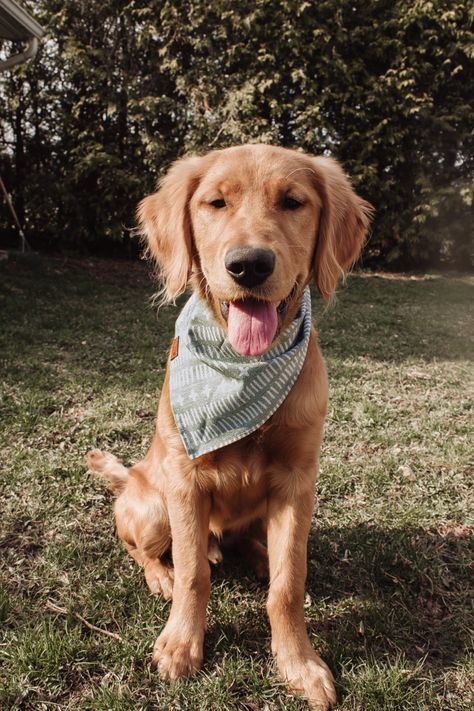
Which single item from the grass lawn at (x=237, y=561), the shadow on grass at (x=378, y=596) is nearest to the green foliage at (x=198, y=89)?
the grass lawn at (x=237, y=561)

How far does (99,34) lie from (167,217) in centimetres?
963

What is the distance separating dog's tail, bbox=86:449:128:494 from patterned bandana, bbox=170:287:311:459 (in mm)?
919

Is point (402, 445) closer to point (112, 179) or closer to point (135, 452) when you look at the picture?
point (135, 452)

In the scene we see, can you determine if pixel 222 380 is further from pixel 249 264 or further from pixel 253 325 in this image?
pixel 249 264

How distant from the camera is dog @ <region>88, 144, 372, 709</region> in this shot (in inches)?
75.5

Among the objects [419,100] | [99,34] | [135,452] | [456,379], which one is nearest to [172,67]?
[99,34]

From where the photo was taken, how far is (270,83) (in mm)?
9609

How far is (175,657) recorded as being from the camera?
1.90 m

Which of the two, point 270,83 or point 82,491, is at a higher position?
point 270,83

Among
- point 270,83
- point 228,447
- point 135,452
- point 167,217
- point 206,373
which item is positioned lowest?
point 135,452

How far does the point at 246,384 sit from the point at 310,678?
108 cm

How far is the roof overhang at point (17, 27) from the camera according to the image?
647cm

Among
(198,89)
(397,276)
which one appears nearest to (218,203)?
(198,89)

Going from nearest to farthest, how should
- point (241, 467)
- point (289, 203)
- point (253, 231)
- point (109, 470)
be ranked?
point (253, 231), point (241, 467), point (289, 203), point (109, 470)
